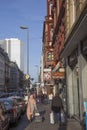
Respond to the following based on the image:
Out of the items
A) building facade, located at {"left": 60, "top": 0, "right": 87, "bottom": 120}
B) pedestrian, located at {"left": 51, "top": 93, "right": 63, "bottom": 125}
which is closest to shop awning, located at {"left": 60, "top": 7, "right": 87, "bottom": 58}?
building facade, located at {"left": 60, "top": 0, "right": 87, "bottom": 120}

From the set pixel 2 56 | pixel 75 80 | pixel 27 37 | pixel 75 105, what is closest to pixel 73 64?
pixel 75 80

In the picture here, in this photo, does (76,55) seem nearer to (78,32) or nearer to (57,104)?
(57,104)

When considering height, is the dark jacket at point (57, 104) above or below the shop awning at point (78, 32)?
below

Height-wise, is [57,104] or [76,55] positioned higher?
[76,55]

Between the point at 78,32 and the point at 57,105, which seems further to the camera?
the point at 57,105

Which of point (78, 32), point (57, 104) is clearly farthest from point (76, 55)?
point (78, 32)

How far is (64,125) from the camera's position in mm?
18656

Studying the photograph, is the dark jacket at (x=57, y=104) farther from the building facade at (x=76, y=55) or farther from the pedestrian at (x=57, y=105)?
the building facade at (x=76, y=55)

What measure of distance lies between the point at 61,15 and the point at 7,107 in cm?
1240

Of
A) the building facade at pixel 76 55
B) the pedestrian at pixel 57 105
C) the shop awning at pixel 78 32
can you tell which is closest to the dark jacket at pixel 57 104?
the pedestrian at pixel 57 105

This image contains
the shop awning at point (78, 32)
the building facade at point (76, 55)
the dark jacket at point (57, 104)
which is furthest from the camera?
the dark jacket at point (57, 104)

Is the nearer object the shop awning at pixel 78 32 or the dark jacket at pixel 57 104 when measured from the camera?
the shop awning at pixel 78 32

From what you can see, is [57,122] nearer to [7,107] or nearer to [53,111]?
[53,111]

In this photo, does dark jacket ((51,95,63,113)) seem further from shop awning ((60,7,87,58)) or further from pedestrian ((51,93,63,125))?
shop awning ((60,7,87,58))
